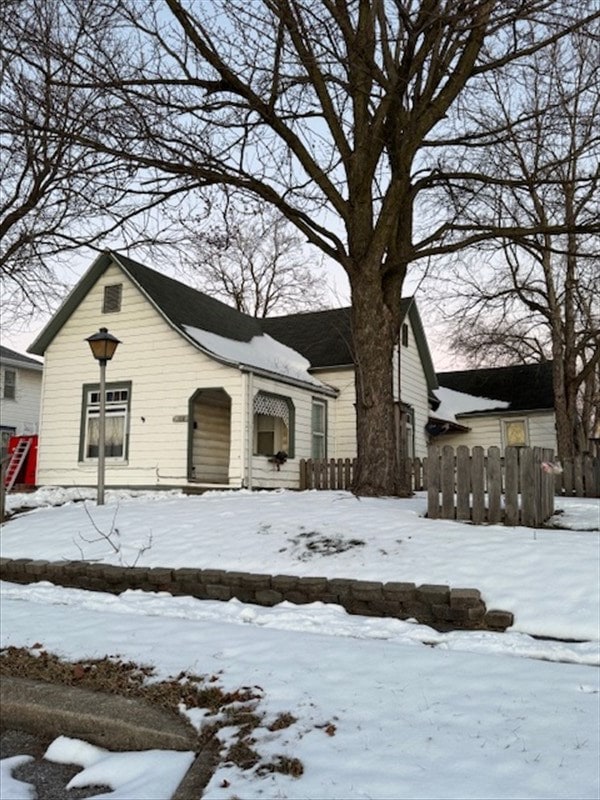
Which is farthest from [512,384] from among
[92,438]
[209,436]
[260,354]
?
[92,438]

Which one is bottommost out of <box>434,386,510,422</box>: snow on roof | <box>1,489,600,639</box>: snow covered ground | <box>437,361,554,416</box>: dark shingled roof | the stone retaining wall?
the stone retaining wall

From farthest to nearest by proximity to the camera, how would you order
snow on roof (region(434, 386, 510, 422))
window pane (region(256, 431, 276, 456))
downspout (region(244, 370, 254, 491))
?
1. snow on roof (region(434, 386, 510, 422))
2. window pane (region(256, 431, 276, 456))
3. downspout (region(244, 370, 254, 491))

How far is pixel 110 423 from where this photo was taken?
16.0 meters

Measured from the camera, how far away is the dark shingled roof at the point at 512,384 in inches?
1012

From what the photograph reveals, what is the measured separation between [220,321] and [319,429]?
4.35 m

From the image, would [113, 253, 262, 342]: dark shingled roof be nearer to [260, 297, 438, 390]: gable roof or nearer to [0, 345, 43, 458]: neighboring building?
[260, 297, 438, 390]: gable roof

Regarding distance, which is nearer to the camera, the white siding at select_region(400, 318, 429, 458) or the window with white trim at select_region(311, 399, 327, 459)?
the window with white trim at select_region(311, 399, 327, 459)

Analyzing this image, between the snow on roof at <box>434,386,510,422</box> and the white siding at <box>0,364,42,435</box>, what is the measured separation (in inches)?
750

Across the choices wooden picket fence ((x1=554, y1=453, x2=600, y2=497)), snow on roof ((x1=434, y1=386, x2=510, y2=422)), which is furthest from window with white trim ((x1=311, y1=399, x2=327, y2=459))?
snow on roof ((x1=434, y1=386, x2=510, y2=422))

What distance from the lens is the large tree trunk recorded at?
31.9 feet

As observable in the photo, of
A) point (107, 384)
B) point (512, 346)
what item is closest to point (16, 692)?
point (107, 384)

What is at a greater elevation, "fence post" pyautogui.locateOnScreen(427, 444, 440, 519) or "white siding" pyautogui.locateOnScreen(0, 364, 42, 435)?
"white siding" pyautogui.locateOnScreen(0, 364, 42, 435)

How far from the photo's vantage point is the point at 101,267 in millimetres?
16547

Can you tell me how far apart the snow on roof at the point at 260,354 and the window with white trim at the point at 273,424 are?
2.44 ft
